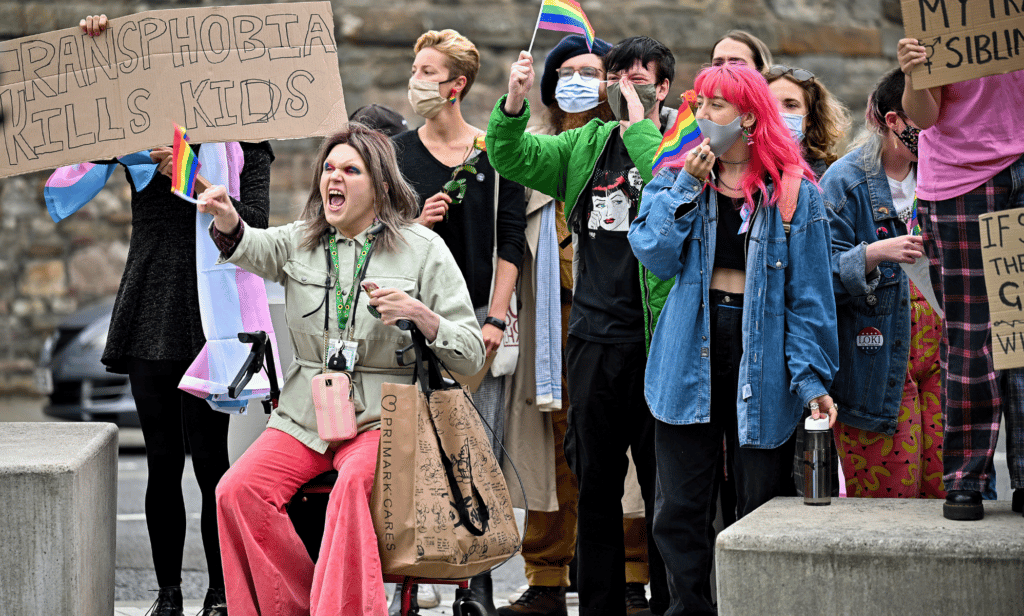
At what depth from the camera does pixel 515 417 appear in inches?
201

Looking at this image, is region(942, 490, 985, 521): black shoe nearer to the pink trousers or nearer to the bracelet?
the pink trousers

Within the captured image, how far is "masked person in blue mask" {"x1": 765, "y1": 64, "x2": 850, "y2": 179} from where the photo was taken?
4754mm

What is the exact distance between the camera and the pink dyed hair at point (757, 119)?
385 centimetres

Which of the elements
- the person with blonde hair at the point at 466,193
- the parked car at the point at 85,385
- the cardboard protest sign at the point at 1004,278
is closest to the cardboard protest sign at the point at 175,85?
the person with blonde hair at the point at 466,193

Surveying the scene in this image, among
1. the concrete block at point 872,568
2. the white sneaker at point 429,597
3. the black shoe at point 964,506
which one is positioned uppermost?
the black shoe at point 964,506

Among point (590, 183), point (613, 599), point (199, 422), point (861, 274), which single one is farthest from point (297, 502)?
point (861, 274)

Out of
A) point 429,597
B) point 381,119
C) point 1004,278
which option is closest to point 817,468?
point 1004,278

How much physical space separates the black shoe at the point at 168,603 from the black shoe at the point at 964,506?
8.76 feet

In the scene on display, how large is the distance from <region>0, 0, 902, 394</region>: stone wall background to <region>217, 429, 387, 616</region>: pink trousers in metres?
8.16

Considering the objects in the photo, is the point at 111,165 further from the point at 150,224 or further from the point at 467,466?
the point at 467,466

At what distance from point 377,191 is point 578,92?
90 cm

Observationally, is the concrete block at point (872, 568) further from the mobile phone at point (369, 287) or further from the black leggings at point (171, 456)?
the black leggings at point (171, 456)

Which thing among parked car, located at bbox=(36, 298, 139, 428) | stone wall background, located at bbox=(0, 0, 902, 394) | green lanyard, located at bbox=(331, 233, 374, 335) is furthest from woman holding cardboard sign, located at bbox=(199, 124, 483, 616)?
stone wall background, located at bbox=(0, 0, 902, 394)

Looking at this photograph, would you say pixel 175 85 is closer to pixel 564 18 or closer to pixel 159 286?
pixel 159 286
